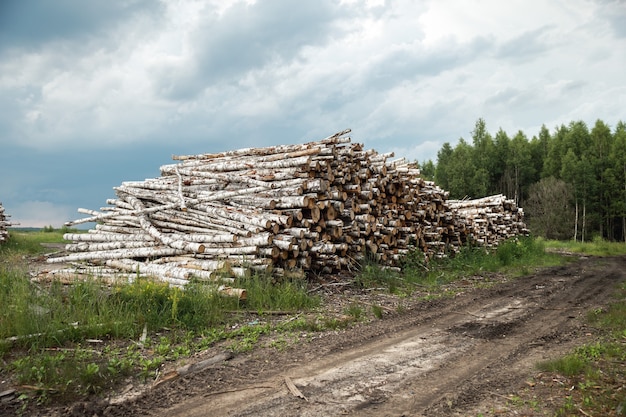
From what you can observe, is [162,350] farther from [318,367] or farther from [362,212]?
[362,212]

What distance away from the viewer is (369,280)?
432 inches

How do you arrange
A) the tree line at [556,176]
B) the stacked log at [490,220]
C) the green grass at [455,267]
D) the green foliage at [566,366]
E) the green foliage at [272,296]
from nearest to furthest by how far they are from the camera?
1. the green foliage at [566,366]
2. the green foliage at [272,296]
3. the green grass at [455,267]
4. the stacked log at [490,220]
5. the tree line at [556,176]

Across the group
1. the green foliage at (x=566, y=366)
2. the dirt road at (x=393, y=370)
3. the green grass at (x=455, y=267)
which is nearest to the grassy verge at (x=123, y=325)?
the dirt road at (x=393, y=370)

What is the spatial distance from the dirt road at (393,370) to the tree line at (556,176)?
36.4m

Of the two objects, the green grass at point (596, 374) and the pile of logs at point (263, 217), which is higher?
the pile of logs at point (263, 217)

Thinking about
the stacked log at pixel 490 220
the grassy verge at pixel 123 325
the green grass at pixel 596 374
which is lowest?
the green grass at pixel 596 374

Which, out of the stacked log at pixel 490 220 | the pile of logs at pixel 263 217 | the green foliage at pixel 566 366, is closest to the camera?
the green foliage at pixel 566 366

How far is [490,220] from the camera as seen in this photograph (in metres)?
19.4

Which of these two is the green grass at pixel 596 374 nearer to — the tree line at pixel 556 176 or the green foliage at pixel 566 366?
the green foliage at pixel 566 366

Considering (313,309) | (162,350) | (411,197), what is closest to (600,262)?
(411,197)

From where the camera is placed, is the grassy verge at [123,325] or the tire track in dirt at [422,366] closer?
the tire track in dirt at [422,366]

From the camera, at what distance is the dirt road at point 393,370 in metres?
4.46

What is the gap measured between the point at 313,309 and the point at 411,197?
6396 mm

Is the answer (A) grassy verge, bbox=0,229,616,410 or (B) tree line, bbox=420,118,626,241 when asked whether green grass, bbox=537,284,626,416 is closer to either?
(A) grassy verge, bbox=0,229,616,410
